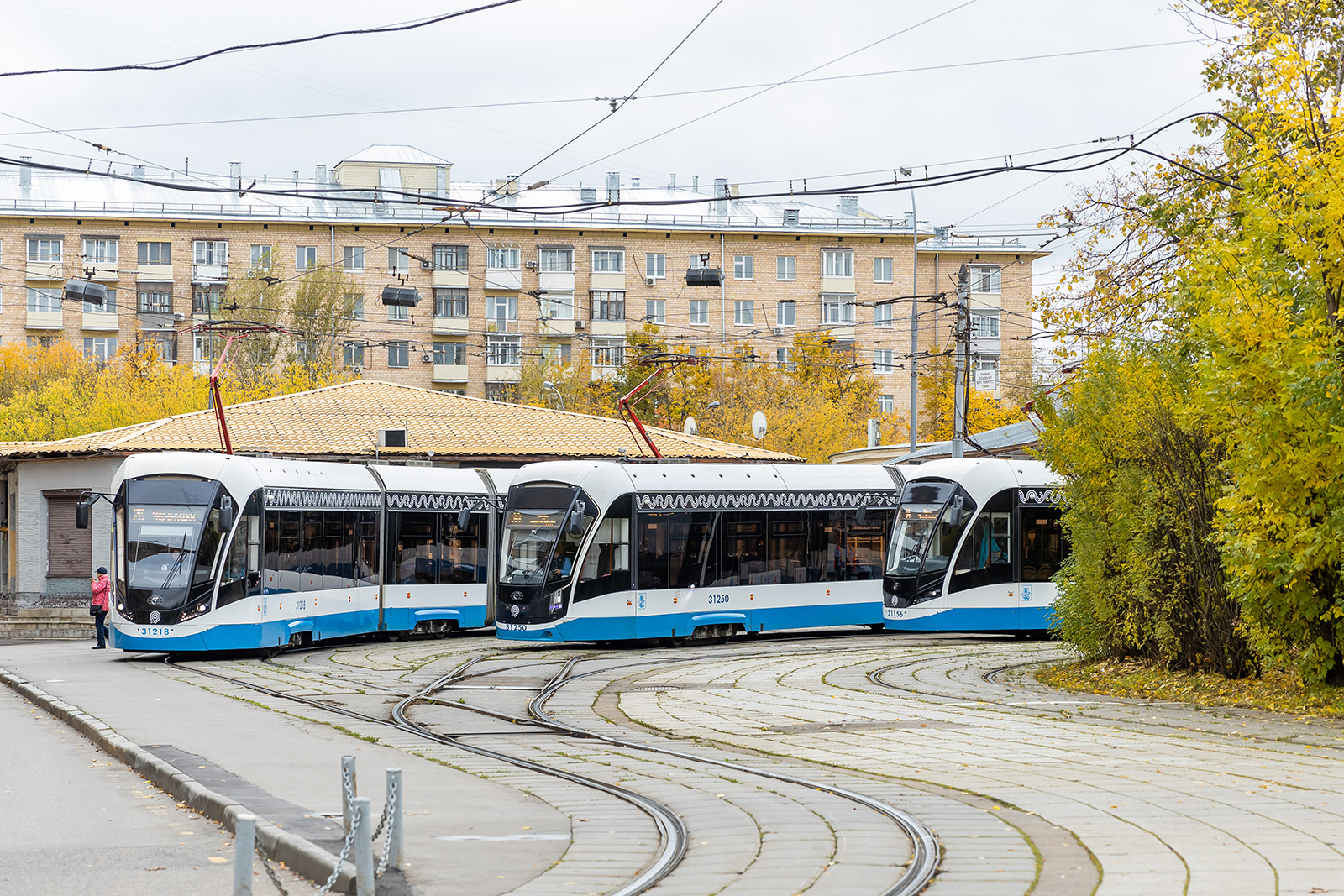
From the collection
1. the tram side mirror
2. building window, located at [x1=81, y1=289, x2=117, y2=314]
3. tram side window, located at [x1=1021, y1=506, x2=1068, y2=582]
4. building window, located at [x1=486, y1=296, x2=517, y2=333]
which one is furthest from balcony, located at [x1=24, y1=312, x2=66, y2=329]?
tram side window, located at [x1=1021, y1=506, x2=1068, y2=582]

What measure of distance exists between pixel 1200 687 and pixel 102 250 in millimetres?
69441

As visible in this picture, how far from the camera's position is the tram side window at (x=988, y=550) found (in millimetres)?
28344

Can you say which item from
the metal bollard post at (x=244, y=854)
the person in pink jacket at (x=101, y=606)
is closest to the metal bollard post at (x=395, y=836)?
the metal bollard post at (x=244, y=854)

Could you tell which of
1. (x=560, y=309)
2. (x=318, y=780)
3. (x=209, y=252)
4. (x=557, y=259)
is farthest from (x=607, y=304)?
(x=318, y=780)

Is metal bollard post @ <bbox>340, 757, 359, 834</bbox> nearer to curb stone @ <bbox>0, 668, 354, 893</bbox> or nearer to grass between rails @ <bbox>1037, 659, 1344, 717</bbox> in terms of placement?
curb stone @ <bbox>0, 668, 354, 893</bbox>

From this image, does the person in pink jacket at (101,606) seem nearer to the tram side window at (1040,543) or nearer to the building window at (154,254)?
the tram side window at (1040,543)

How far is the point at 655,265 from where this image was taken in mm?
80812

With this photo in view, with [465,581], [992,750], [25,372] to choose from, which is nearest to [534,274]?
[25,372]

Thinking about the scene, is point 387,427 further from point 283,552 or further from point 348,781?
point 348,781

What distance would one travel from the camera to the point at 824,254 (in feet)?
270

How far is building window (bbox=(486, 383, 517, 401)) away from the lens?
2704 inches

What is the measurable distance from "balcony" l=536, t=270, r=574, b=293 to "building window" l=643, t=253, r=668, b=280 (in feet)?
Answer: 13.1

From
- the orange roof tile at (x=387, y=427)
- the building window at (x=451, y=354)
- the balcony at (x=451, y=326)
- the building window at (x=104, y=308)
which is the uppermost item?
the building window at (x=104, y=308)

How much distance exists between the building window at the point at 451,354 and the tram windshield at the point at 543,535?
53.2 m
